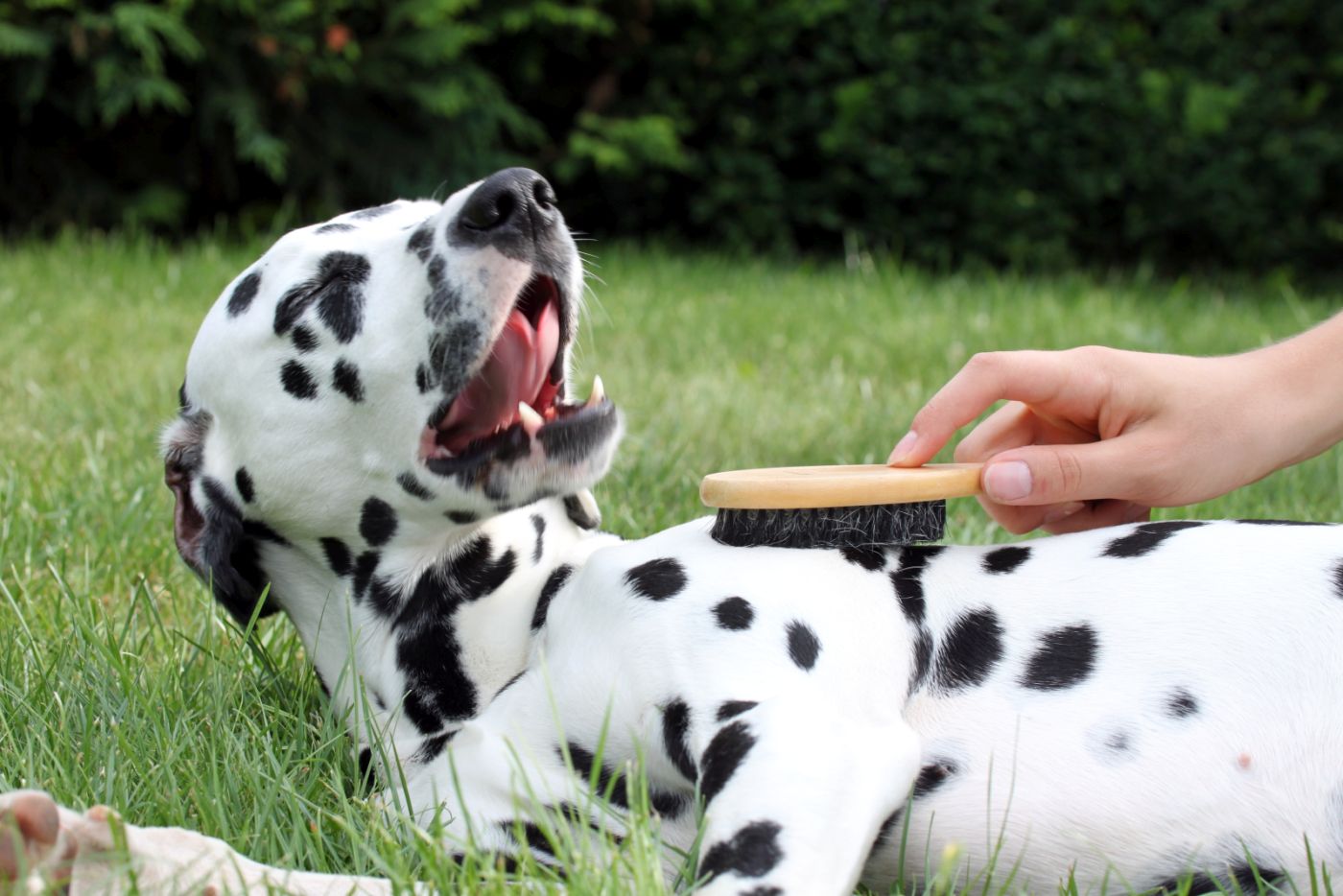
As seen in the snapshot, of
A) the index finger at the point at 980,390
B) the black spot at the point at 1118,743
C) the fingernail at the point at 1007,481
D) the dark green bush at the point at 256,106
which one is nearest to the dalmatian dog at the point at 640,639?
the black spot at the point at 1118,743

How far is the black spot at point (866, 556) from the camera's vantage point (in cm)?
237

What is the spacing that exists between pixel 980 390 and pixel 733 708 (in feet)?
2.85

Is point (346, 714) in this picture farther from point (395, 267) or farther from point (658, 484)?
point (658, 484)

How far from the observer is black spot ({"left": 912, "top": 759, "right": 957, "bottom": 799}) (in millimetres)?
2154

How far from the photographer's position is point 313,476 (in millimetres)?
2518

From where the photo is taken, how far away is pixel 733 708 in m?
2.07

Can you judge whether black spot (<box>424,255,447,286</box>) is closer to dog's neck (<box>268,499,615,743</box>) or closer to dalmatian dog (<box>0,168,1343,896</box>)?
dalmatian dog (<box>0,168,1343,896</box>)

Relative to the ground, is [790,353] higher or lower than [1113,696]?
lower

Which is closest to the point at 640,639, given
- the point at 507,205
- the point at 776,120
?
the point at 507,205

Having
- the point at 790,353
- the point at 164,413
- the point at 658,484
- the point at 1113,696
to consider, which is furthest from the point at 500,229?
the point at 790,353

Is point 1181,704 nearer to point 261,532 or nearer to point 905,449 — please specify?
point 905,449

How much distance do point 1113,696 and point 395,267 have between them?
4.71 ft

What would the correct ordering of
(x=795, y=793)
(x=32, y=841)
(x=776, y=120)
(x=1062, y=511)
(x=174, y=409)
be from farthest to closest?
(x=776, y=120), (x=174, y=409), (x=1062, y=511), (x=795, y=793), (x=32, y=841)

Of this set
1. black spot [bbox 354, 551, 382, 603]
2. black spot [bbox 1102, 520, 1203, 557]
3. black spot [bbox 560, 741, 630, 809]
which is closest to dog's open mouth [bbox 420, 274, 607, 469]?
black spot [bbox 354, 551, 382, 603]
